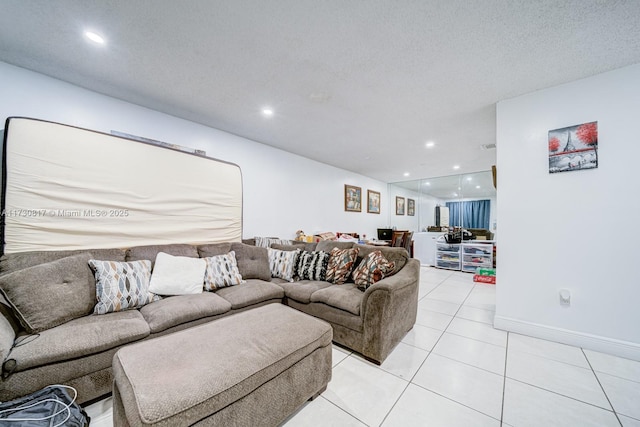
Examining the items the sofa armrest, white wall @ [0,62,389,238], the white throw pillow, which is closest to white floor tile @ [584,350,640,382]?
the sofa armrest

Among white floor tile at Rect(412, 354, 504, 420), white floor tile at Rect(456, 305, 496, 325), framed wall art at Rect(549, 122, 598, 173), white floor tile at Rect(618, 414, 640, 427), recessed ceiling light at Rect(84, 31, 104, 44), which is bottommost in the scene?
white floor tile at Rect(412, 354, 504, 420)

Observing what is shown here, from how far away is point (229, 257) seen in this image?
264cm

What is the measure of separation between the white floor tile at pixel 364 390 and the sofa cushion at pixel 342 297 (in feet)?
1.42

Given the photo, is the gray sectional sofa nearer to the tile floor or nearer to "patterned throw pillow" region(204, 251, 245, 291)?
"patterned throw pillow" region(204, 251, 245, 291)

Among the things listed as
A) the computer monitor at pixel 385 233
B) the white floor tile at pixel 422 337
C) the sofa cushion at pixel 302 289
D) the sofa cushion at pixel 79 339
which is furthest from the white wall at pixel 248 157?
the white floor tile at pixel 422 337

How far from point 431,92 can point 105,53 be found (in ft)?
9.68

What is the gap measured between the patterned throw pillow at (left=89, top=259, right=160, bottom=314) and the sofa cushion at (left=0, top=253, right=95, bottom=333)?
0.22ft

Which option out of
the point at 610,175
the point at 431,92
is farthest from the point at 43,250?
the point at 610,175

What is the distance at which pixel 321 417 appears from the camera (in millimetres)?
1348

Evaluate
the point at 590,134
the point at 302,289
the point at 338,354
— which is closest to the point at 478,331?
the point at 338,354

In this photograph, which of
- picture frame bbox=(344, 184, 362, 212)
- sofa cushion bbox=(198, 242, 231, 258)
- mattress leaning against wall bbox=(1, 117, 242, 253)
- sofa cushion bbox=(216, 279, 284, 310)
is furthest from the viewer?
picture frame bbox=(344, 184, 362, 212)

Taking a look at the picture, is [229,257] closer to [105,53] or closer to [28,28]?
[105,53]

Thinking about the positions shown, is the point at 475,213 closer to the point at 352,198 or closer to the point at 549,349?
the point at 352,198

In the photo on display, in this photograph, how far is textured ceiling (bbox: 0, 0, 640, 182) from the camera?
1417 mm
